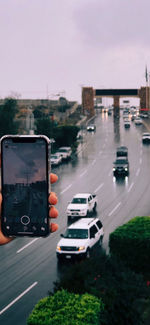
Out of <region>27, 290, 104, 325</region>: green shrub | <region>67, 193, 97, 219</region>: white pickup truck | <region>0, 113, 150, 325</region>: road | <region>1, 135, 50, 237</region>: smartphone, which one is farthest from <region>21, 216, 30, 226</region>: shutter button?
<region>67, 193, 97, 219</region>: white pickup truck

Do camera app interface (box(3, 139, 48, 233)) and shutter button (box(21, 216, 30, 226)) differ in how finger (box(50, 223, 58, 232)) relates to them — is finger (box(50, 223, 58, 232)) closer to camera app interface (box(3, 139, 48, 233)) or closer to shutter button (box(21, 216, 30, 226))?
camera app interface (box(3, 139, 48, 233))

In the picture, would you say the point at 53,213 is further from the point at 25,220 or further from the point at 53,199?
the point at 25,220

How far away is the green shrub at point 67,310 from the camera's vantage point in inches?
764

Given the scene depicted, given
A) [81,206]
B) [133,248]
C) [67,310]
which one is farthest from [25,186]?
[81,206]

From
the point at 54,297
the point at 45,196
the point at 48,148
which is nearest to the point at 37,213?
the point at 45,196

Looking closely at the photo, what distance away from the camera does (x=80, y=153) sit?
105812mm

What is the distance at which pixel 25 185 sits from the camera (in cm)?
1110

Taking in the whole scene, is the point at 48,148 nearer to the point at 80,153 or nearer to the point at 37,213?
the point at 37,213

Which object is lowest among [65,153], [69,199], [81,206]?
[69,199]

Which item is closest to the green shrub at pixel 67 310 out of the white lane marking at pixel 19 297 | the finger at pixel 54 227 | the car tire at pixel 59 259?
the finger at pixel 54 227

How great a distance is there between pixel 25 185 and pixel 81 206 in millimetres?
43059

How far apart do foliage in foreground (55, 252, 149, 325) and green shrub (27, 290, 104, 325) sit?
1.99ft

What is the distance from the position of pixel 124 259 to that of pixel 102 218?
71.7 ft

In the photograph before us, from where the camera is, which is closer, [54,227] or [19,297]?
[54,227]
